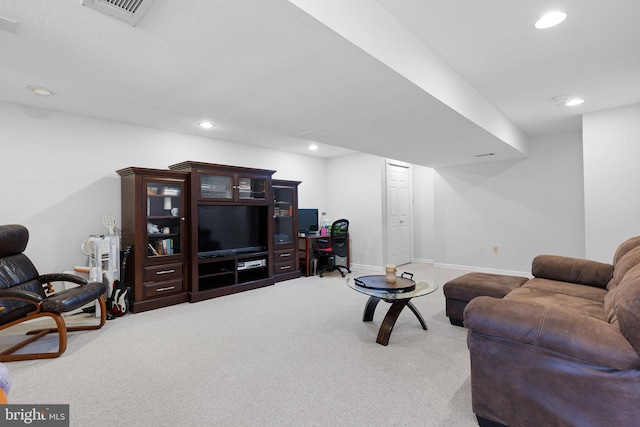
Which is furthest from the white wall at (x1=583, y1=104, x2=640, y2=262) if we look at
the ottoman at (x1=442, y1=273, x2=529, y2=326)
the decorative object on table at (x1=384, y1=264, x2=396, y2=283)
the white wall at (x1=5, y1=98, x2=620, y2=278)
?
the decorative object on table at (x1=384, y1=264, x2=396, y2=283)

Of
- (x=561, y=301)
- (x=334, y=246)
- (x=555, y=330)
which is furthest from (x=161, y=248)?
(x=561, y=301)

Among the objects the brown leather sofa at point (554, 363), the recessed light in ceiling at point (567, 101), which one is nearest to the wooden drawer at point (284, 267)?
the brown leather sofa at point (554, 363)

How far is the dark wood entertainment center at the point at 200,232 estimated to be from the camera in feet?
12.2

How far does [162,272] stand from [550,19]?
443cm

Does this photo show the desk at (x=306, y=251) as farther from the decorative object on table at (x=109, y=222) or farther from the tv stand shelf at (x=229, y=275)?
the decorative object on table at (x=109, y=222)

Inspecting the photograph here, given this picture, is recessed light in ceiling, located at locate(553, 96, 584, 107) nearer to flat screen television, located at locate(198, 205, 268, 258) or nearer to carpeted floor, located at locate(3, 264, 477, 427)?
carpeted floor, located at locate(3, 264, 477, 427)

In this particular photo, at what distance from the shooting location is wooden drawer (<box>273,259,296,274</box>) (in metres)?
5.11

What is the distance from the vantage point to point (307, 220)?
20.0ft

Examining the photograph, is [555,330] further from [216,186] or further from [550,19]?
[216,186]

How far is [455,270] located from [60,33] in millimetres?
6158

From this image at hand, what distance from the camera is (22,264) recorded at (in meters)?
3.02

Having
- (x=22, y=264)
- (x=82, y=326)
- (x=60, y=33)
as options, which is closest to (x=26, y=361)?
(x=82, y=326)

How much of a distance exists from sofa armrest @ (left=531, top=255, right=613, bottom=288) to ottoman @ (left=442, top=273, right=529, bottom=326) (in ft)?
0.70

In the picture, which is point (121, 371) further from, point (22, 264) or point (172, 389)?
point (22, 264)
